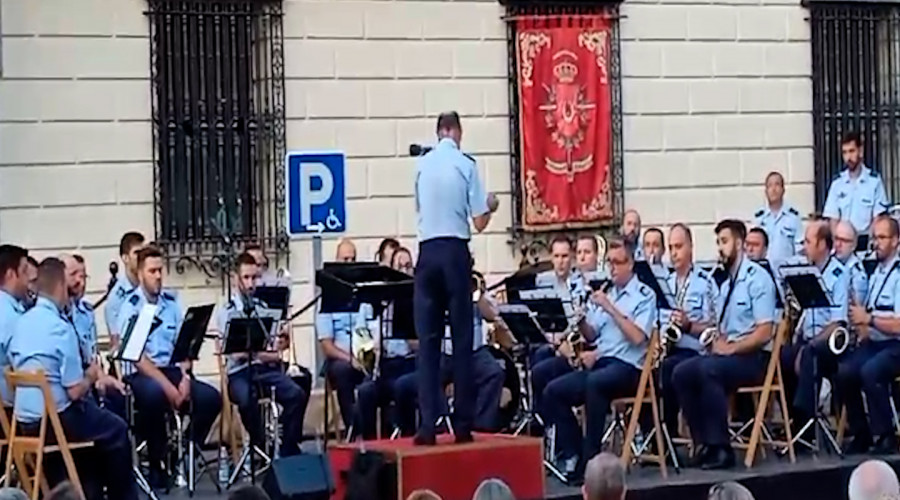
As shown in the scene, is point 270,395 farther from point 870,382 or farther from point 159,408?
point 870,382

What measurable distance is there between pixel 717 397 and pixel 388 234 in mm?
4554

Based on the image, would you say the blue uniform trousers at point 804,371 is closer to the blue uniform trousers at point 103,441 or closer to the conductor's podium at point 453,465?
the conductor's podium at point 453,465

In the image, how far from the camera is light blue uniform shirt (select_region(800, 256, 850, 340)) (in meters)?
14.0

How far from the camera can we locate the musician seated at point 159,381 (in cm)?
1316

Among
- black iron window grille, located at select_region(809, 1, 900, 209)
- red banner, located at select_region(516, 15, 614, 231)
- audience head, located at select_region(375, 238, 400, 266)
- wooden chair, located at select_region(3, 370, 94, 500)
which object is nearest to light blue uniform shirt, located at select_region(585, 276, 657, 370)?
audience head, located at select_region(375, 238, 400, 266)

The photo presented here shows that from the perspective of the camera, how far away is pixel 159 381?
43.3 ft

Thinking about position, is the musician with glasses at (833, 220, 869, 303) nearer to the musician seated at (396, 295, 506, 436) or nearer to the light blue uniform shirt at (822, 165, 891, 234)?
the musician seated at (396, 295, 506, 436)

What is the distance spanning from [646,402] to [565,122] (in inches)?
203

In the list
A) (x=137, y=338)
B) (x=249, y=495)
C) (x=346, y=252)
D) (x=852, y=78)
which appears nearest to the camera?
(x=249, y=495)

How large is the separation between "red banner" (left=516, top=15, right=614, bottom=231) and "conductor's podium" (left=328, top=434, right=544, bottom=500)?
572 cm

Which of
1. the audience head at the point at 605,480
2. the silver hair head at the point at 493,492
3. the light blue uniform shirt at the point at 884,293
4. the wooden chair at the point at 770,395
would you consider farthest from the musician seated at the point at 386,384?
the silver hair head at the point at 493,492

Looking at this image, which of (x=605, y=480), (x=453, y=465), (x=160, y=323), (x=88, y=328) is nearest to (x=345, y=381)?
(x=160, y=323)

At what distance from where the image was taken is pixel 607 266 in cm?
1462

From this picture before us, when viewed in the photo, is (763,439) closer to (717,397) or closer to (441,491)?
(717,397)
